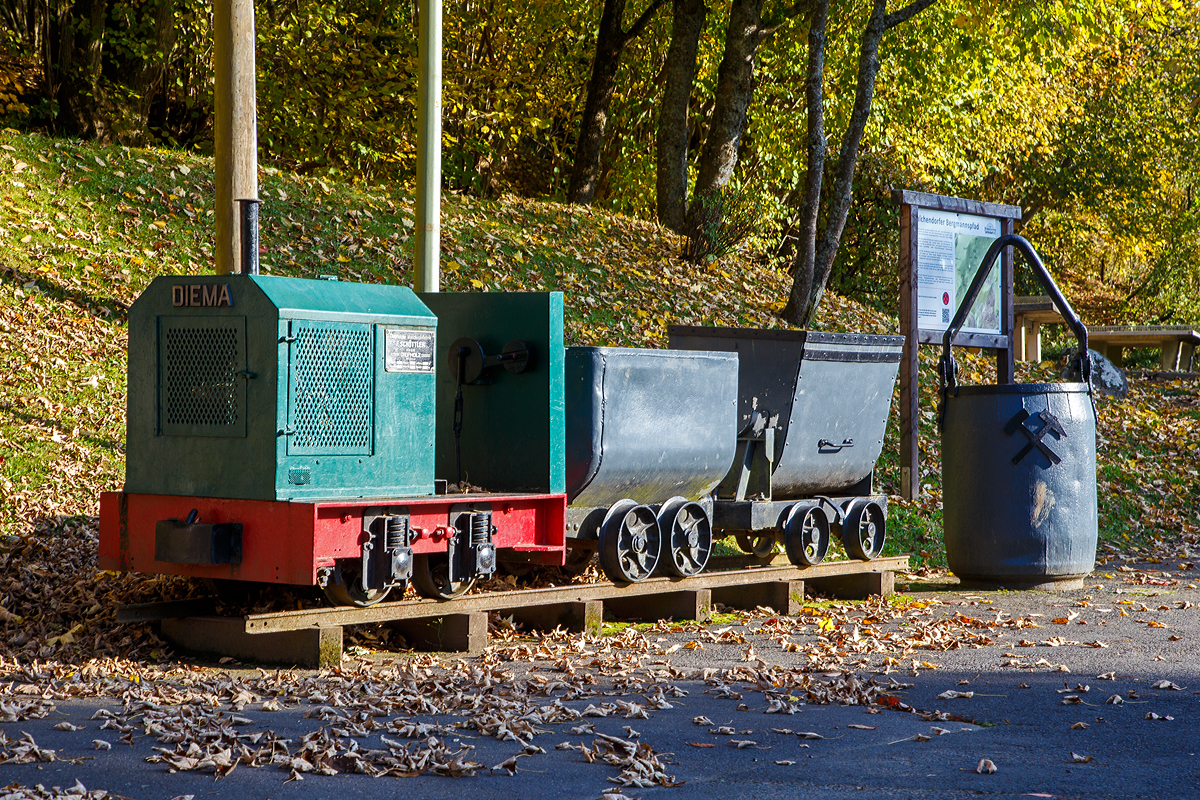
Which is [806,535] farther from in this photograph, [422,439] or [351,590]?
[351,590]

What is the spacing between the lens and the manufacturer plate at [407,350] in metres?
6.65

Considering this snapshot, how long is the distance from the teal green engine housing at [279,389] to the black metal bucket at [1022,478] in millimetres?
4517

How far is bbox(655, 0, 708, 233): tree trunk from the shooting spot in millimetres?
19875

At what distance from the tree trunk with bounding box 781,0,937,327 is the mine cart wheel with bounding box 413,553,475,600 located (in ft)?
31.0

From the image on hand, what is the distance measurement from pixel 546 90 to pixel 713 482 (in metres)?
17.3

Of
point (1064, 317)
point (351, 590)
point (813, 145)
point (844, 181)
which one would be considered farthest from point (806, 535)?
point (813, 145)

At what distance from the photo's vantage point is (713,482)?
8422mm

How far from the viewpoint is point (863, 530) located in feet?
31.4

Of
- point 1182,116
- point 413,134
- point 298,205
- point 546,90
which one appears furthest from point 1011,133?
point 298,205

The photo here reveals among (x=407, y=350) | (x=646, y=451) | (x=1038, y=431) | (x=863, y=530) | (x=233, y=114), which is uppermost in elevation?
(x=233, y=114)

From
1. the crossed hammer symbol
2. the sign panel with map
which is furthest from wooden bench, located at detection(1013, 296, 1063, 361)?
the crossed hammer symbol

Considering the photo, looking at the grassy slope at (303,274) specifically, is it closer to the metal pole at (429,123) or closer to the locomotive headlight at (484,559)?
the metal pole at (429,123)

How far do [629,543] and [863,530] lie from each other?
101 inches

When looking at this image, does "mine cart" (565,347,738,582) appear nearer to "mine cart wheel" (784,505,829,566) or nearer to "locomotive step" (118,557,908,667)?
"locomotive step" (118,557,908,667)
